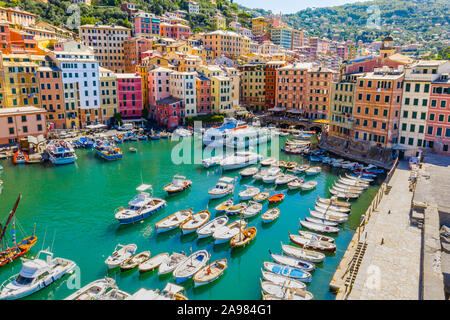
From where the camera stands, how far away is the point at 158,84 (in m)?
89.6

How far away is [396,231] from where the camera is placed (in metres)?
29.9

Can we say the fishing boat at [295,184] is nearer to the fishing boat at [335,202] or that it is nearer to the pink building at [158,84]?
the fishing boat at [335,202]

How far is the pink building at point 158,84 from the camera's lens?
89.1 meters

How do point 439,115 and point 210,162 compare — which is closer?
point 439,115

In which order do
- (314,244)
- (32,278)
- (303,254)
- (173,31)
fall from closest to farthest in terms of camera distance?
(32,278)
(303,254)
(314,244)
(173,31)

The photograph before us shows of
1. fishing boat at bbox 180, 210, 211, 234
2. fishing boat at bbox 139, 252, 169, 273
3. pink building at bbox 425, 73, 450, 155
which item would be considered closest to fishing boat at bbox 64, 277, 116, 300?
fishing boat at bbox 139, 252, 169, 273

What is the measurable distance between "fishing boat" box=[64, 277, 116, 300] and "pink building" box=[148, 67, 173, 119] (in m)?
69.6

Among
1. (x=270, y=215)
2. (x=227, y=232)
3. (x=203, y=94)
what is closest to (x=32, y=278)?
(x=227, y=232)

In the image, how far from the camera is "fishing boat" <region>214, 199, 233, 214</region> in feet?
129

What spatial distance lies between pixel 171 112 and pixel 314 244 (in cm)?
6045

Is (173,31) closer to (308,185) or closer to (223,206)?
(308,185)

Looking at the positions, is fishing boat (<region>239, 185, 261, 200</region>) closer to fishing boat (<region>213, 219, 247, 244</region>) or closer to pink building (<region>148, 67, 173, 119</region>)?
fishing boat (<region>213, 219, 247, 244</region>)

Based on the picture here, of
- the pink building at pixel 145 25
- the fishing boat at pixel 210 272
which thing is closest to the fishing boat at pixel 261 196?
the fishing boat at pixel 210 272

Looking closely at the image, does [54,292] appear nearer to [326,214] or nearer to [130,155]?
[326,214]
